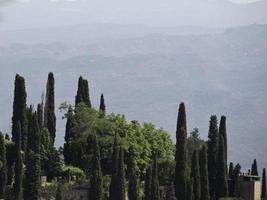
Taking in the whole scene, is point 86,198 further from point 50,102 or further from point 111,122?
point 50,102

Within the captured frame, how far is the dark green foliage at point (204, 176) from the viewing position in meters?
74.6

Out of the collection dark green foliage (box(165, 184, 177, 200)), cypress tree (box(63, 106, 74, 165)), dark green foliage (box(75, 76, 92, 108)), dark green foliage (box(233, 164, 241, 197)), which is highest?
dark green foliage (box(75, 76, 92, 108))

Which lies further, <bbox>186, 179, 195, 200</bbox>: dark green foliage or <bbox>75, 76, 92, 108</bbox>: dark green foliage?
<bbox>75, 76, 92, 108</bbox>: dark green foliage

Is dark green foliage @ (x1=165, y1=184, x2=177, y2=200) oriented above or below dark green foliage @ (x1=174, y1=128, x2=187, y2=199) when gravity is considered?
below

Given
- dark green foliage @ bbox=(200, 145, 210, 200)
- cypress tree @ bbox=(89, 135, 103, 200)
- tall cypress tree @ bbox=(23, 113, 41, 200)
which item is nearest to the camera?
tall cypress tree @ bbox=(23, 113, 41, 200)

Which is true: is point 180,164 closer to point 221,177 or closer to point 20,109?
point 221,177

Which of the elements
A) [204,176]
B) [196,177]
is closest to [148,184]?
[196,177]

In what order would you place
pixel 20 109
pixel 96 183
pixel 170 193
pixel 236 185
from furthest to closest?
pixel 236 185 → pixel 20 109 → pixel 170 193 → pixel 96 183

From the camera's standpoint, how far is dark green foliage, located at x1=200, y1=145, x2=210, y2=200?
245 feet

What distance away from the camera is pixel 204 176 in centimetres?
7506

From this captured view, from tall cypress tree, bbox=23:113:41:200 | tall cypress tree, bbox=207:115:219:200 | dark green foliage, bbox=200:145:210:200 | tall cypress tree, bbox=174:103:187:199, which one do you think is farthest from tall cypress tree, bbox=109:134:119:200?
tall cypress tree, bbox=207:115:219:200

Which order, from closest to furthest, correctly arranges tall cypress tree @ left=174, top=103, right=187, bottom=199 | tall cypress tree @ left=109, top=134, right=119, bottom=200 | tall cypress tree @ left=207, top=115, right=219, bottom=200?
tall cypress tree @ left=109, top=134, right=119, bottom=200 → tall cypress tree @ left=174, top=103, right=187, bottom=199 → tall cypress tree @ left=207, top=115, right=219, bottom=200

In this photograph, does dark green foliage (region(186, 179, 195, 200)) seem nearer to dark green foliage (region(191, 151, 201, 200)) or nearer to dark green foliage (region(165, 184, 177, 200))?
dark green foliage (region(191, 151, 201, 200))

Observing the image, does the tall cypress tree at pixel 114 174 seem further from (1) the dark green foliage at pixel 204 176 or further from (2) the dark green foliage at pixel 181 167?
(1) the dark green foliage at pixel 204 176
